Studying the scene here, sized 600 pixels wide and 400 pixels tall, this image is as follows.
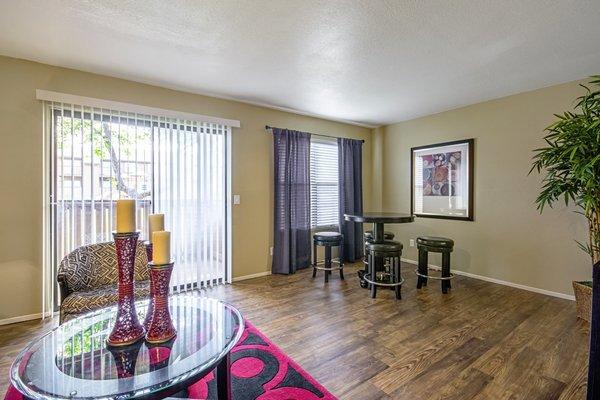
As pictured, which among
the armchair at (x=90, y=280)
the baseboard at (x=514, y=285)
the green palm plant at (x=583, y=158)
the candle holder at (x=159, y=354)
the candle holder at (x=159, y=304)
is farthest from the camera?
the baseboard at (x=514, y=285)

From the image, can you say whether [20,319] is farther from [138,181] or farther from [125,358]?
[125,358]

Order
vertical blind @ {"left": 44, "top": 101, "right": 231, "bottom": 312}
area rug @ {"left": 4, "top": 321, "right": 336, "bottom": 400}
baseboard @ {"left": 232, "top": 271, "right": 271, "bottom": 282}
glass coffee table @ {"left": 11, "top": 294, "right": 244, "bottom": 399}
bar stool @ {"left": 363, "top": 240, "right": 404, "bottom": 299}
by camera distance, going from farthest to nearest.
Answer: baseboard @ {"left": 232, "top": 271, "right": 271, "bottom": 282}, bar stool @ {"left": 363, "top": 240, "right": 404, "bottom": 299}, vertical blind @ {"left": 44, "top": 101, "right": 231, "bottom": 312}, area rug @ {"left": 4, "top": 321, "right": 336, "bottom": 400}, glass coffee table @ {"left": 11, "top": 294, "right": 244, "bottom": 399}

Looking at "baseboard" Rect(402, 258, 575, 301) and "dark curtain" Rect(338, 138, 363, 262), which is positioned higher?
"dark curtain" Rect(338, 138, 363, 262)

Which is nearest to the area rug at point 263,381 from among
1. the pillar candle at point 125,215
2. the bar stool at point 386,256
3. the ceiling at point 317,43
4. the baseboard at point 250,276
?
the pillar candle at point 125,215

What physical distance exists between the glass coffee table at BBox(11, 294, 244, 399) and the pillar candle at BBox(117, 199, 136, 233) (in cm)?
56

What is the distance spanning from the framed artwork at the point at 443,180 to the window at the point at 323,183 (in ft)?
4.31

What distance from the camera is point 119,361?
3.98ft

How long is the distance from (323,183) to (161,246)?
11.5 ft

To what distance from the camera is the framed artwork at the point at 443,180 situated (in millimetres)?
3955

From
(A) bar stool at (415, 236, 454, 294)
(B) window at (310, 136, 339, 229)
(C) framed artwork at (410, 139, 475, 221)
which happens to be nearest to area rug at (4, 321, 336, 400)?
(A) bar stool at (415, 236, 454, 294)

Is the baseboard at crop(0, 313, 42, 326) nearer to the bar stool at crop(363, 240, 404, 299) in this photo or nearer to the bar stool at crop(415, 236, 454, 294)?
the bar stool at crop(363, 240, 404, 299)

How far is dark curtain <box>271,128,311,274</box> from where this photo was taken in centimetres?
400

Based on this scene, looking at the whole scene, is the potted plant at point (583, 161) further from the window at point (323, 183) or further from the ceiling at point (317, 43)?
the window at point (323, 183)

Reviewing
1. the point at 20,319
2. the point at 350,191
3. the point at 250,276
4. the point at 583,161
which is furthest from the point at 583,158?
the point at 20,319
